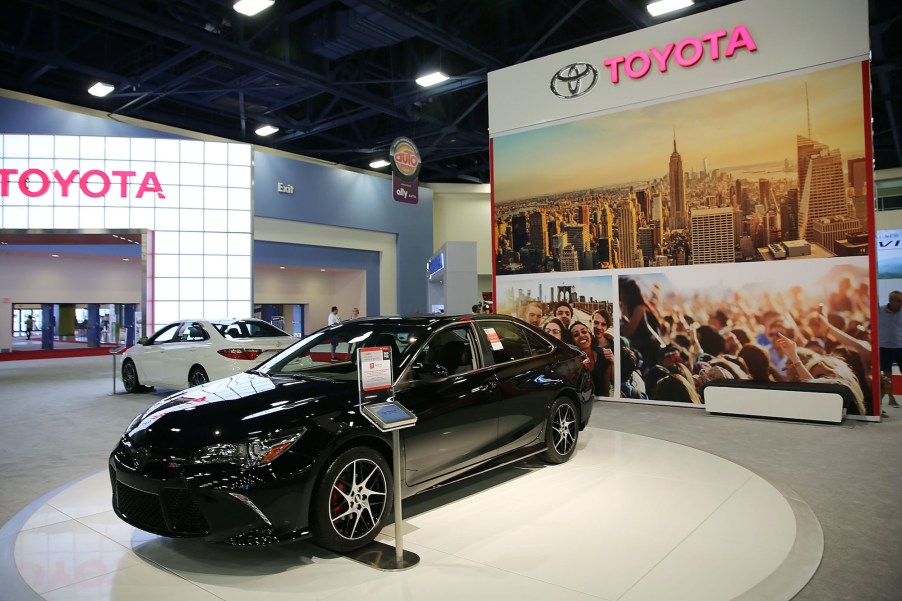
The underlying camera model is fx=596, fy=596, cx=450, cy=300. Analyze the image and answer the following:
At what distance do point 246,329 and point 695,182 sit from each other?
724cm

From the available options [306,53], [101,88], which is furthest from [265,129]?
[306,53]

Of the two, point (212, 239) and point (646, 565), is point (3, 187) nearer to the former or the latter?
point (212, 239)

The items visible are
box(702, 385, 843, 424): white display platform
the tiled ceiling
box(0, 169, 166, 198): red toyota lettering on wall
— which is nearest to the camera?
box(702, 385, 843, 424): white display platform

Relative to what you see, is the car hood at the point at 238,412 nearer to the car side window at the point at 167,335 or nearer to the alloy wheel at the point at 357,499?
the alloy wheel at the point at 357,499

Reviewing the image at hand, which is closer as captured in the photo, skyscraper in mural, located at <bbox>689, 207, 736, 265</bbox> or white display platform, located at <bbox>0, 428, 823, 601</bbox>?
white display platform, located at <bbox>0, 428, 823, 601</bbox>

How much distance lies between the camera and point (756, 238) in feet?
26.7

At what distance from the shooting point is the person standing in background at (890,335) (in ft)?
26.8

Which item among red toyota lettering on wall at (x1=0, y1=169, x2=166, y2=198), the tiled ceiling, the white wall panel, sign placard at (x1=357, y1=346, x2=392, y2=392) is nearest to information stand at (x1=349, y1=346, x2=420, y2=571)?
sign placard at (x1=357, y1=346, x2=392, y2=392)

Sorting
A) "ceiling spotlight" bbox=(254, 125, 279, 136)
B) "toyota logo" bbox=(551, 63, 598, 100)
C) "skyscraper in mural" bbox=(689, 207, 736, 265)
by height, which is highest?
"ceiling spotlight" bbox=(254, 125, 279, 136)

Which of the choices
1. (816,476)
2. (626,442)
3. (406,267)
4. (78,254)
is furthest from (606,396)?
(78,254)

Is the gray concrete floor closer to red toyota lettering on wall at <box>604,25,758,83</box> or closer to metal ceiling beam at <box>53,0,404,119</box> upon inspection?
red toyota lettering on wall at <box>604,25,758,83</box>

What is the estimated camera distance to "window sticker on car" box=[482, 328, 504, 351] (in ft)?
16.1

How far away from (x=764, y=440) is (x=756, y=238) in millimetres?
2978

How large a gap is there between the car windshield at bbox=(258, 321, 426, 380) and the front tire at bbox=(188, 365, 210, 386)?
196 inches
